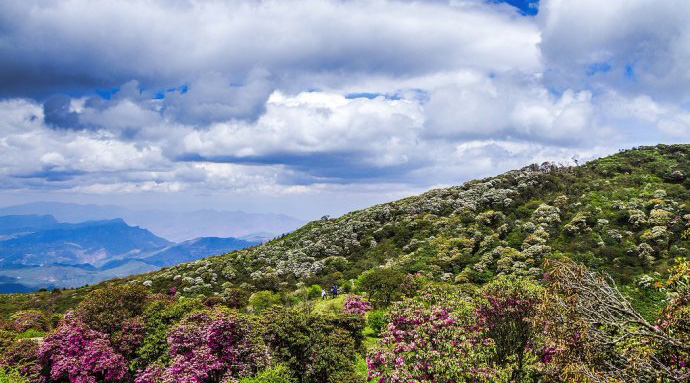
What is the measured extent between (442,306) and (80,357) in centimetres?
1814

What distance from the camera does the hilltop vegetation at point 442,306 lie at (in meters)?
11.8

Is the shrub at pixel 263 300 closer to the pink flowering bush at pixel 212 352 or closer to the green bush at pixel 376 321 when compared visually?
the green bush at pixel 376 321

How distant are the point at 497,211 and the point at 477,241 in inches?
407

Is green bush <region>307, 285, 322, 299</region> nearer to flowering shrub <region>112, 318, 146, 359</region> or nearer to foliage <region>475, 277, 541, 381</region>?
flowering shrub <region>112, 318, 146, 359</region>

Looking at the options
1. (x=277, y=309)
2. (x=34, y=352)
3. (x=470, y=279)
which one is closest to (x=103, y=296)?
(x=34, y=352)

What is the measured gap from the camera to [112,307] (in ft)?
82.0

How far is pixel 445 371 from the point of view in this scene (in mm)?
14602

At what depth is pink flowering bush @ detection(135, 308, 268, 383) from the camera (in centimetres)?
1822

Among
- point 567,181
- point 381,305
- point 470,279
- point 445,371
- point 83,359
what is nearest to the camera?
point 445,371

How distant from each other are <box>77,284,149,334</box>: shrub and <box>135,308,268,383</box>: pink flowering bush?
539 centimetres

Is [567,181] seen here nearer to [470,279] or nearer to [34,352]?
[470,279]

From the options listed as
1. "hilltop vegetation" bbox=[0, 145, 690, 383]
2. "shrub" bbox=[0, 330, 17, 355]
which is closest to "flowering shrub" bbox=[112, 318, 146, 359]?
"hilltop vegetation" bbox=[0, 145, 690, 383]

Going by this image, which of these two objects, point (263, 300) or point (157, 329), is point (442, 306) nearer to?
point (157, 329)

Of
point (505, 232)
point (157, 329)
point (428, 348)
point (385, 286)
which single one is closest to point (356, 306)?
point (385, 286)
